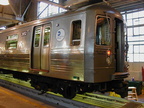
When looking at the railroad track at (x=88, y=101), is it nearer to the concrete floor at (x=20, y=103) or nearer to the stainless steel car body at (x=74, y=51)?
the concrete floor at (x=20, y=103)

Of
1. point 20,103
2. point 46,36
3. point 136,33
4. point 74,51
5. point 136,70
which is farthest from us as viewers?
point 136,70

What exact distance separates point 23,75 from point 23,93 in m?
1.44

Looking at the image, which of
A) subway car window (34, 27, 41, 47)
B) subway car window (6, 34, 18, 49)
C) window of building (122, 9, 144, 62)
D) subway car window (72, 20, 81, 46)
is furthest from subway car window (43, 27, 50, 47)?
window of building (122, 9, 144, 62)

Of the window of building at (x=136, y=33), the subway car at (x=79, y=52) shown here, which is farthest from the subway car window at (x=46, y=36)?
the window of building at (x=136, y=33)

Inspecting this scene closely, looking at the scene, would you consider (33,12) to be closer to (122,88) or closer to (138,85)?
(138,85)

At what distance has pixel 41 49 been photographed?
629 centimetres

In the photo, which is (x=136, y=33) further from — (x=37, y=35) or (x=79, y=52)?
(x=79, y=52)

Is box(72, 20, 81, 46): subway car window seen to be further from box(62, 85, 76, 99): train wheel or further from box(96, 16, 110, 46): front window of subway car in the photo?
box(62, 85, 76, 99): train wheel

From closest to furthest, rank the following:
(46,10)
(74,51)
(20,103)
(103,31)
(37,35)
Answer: (74,51) < (103,31) < (20,103) < (37,35) < (46,10)

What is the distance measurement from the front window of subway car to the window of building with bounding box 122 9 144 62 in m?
10.3

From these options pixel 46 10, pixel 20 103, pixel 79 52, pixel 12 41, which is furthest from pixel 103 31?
pixel 46 10

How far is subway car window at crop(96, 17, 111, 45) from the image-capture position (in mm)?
5075

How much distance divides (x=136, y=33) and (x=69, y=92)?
12024 mm

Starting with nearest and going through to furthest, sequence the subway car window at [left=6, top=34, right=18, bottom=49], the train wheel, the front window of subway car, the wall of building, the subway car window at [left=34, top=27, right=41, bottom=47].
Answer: the front window of subway car, the train wheel, the subway car window at [left=34, top=27, right=41, bottom=47], the subway car window at [left=6, top=34, right=18, bottom=49], the wall of building
